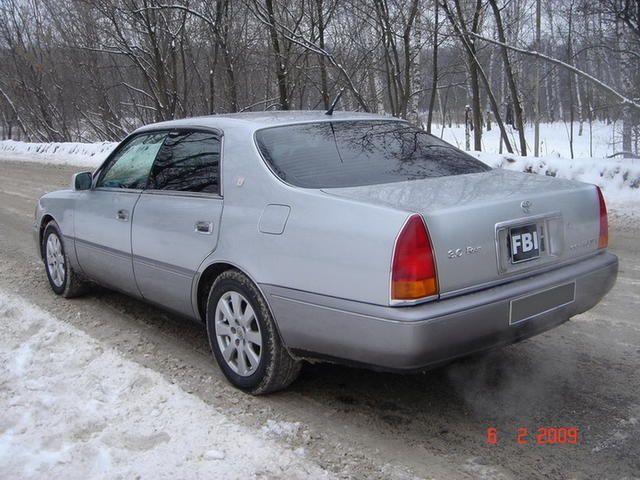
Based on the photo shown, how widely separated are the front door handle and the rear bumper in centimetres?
159

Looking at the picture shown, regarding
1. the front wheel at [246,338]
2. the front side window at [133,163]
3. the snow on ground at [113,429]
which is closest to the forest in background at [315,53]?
the front side window at [133,163]

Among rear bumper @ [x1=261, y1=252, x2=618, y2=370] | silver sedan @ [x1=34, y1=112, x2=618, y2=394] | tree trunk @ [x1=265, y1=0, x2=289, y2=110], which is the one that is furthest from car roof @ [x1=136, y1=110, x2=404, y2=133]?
tree trunk @ [x1=265, y1=0, x2=289, y2=110]

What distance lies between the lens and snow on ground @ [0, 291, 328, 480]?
9.36ft

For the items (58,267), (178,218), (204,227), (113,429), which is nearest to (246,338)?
(204,227)

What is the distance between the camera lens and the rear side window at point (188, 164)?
3.90m

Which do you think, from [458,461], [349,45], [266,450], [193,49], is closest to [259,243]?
[266,450]

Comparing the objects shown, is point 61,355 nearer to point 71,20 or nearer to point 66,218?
point 66,218

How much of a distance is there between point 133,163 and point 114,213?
389mm

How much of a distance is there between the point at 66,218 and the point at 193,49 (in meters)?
14.6

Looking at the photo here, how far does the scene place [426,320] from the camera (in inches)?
110

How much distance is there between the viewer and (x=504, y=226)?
308cm

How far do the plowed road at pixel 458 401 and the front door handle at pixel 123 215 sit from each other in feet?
2.66

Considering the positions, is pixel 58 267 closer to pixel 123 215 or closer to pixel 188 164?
pixel 123 215

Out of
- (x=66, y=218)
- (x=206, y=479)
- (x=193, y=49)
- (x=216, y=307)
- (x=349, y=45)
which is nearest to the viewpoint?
(x=206, y=479)
